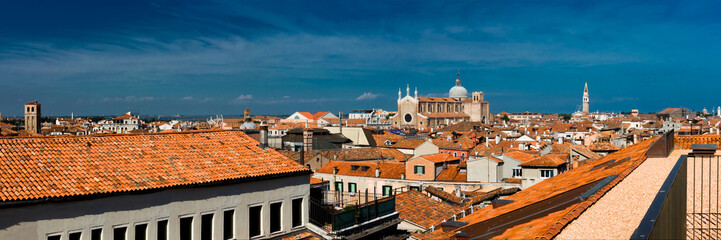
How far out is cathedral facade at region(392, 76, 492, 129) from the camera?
447 ft

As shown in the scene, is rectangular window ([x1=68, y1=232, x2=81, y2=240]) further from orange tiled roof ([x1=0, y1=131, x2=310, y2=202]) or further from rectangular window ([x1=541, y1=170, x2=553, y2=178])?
rectangular window ([x1=541, y1=170, x2=553, y2=178])

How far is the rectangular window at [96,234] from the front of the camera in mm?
10828

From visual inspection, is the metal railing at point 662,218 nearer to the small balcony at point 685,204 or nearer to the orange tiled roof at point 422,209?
the small balcony at point 685,204

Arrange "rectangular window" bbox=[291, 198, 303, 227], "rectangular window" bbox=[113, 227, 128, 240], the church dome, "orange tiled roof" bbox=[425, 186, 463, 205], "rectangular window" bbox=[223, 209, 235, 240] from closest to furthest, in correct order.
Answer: "rectangular window" bbox=[113, 227, 128, 240] < "rectangular window" bbox=[223, 209, 235, 240] < "rectangular window" bbox=[291, 198, 303, 227] < "orange tiled roof" bbox=[425, 186, 463, 205] < the church dome

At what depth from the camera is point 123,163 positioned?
12258 mm

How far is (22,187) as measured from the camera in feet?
33.2

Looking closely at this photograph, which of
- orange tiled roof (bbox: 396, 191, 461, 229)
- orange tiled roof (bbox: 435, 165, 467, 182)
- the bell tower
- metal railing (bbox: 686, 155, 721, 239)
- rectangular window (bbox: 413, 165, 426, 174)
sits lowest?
orange tiled roof (bbox: 396, 191, 461, 229)

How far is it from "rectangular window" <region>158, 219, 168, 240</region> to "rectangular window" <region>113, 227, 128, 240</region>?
2.49 ft

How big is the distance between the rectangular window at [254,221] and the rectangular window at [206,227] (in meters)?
1.04

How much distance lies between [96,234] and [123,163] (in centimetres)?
189

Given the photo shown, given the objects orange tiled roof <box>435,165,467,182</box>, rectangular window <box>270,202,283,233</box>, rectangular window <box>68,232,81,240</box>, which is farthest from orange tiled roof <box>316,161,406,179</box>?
rectangular window <box>68,232,81,240</box>

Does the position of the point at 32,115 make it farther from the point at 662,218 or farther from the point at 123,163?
the point at 662,218

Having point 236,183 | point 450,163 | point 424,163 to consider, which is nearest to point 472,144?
point 450,163

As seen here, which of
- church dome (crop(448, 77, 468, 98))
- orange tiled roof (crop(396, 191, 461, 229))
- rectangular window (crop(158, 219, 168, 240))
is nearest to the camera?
rectangular window (crop(158, 219, 168, 240))
